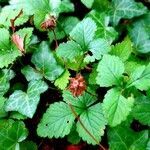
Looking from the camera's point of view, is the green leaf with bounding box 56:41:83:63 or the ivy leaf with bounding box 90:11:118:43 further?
the ivy leaf with bounding box 90:11:118:43

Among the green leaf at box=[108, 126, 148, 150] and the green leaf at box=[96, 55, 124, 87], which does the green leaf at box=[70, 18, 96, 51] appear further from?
the green leaf at box=[108, 126, 148, 150]

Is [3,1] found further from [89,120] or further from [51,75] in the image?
[89,120]

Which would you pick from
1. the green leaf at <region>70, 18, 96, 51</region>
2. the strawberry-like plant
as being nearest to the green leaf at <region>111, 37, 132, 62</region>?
the strawberry-like plant

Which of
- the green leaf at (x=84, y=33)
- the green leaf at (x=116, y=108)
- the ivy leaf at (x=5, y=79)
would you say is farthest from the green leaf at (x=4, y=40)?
the green leaf at (x=116, y=108)

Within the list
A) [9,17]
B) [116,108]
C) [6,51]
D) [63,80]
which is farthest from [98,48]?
[9,17]

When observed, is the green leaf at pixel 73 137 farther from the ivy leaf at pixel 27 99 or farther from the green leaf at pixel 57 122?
the ivy leaf at pixel 27 99

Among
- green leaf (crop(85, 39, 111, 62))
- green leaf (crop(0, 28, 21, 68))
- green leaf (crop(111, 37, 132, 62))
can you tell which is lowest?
green leaf (crop(111, 37, 132, 62))

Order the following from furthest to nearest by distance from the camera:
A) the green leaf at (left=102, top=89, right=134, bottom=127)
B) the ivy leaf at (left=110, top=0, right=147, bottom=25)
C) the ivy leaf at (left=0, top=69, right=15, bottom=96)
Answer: the ivy leaf at (left=110, top=0, right=147, bottom=25)
the ivy leaf at (left=0, top=69, right=15, bottom=96)
the green leaf at (left=102, top=89, right=134, bottom=127)
